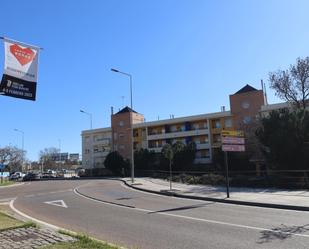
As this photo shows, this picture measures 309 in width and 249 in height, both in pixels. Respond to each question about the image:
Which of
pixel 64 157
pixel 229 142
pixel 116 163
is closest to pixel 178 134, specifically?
pixel 116 163

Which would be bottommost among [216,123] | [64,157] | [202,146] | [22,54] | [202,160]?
[202,160]

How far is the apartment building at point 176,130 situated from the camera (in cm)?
6838

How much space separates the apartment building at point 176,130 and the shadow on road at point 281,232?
141ft

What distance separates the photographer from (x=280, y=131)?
105 ft

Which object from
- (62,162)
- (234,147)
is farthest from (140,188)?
(62,162)

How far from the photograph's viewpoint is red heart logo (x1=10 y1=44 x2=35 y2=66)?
1384cm

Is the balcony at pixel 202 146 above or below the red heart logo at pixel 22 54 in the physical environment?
above

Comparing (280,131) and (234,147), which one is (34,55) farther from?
(280,131)

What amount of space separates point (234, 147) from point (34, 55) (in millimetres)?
12063

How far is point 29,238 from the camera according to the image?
995 centimetres

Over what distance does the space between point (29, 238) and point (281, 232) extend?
6391 mm

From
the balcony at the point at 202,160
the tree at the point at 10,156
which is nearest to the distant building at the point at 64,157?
the tree at the point at 10,156

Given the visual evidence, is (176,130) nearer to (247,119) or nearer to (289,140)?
(247,119)

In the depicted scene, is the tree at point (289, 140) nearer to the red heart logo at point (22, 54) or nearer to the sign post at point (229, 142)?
the sign post at point (229, 142)
